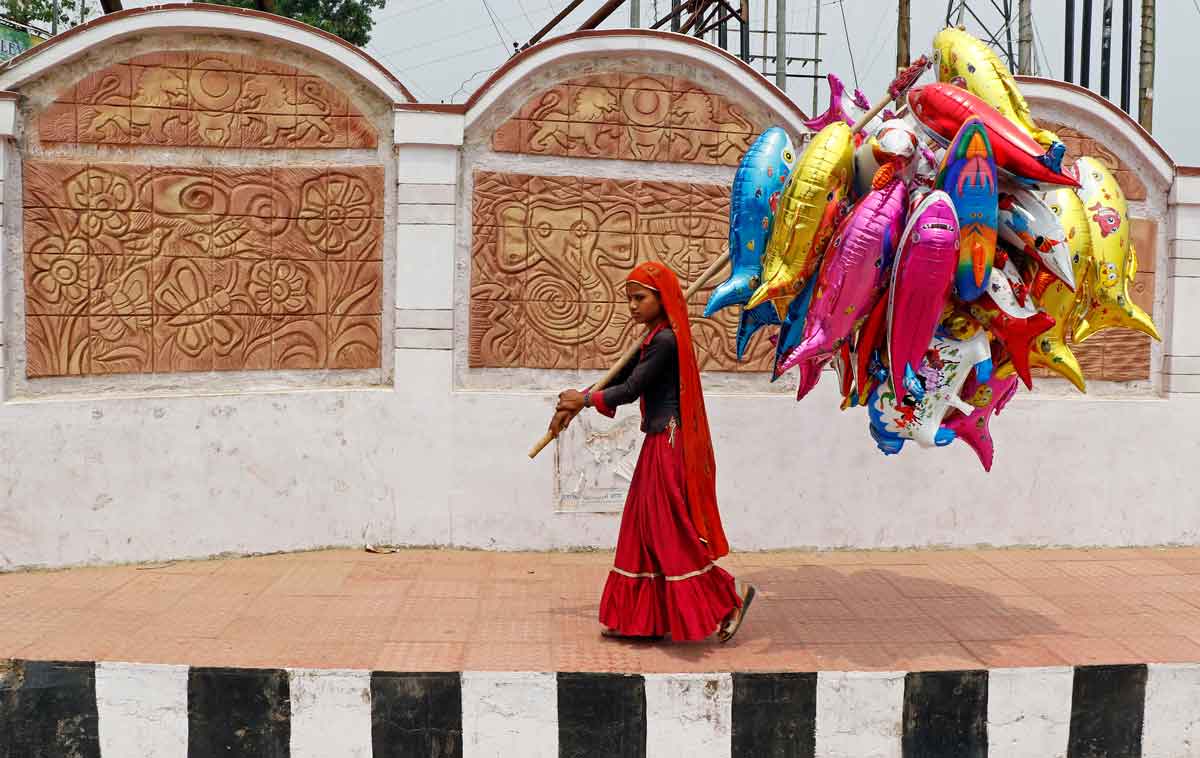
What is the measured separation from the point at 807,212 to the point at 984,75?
0.78 meters

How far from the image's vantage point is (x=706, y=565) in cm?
433

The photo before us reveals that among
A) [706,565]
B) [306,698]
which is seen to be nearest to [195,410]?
[306,698]

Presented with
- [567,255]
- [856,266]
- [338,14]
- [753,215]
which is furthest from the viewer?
[338,14]

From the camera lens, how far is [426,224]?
597 centimetres

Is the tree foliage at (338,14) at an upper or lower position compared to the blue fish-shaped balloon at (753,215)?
upper

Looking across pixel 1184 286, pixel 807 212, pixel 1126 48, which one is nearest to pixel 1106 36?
pixel 1126 48

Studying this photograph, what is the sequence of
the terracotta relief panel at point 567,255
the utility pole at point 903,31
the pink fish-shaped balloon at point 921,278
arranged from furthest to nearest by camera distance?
the utility pole at point 903,31
the terracotta relief panel at point 567,255
the pink fish-shaped balloon at point 921,278

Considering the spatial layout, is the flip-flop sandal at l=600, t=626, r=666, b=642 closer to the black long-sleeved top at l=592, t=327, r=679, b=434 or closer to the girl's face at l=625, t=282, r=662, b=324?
the black long-sleeved top at l=592, t=327, r=679, b=434

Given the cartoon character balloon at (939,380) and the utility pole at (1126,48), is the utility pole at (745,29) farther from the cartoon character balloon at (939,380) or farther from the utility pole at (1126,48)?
the cartoon character balloon at (939,380)

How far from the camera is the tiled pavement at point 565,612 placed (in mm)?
4188

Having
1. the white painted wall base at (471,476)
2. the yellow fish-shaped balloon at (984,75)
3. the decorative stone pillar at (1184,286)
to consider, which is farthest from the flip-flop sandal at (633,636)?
the decorative stone pillar at (1184,286)

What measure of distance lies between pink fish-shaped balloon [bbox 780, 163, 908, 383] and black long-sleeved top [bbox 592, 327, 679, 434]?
714 millimetres

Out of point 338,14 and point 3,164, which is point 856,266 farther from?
point 338,14

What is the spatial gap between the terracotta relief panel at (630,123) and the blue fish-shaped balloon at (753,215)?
7.23ft
